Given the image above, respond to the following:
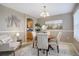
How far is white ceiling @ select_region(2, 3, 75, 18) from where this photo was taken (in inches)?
79.7

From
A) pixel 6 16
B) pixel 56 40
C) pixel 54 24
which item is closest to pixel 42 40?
pixel 56 40

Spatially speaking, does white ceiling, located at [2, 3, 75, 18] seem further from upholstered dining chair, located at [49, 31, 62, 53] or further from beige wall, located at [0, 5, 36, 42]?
upholstered dining chair, located at [49, 31, 62, 53]

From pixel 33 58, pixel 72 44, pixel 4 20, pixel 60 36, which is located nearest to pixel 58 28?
pixel 60 36

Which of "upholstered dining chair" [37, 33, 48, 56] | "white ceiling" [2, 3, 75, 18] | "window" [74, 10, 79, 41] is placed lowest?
"upholstered dining chair" [37, 33, 48, 56]

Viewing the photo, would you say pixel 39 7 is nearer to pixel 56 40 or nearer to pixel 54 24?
pixel 54 24

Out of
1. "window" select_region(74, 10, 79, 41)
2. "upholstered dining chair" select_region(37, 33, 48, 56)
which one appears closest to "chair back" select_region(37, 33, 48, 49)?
"upholstered dining chair" select_region(37, 33, 48, 56)

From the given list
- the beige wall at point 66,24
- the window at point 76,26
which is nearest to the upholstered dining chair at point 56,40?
the beige wall at point 66,24

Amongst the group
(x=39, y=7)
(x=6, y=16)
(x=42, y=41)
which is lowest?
(x=42, y=41)

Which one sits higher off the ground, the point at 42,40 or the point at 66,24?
the point at 66,24

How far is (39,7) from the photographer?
204 centimetres

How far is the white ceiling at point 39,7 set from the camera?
2.02 meters

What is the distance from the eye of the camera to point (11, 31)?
203 centimetres

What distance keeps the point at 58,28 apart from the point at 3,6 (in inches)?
43.2

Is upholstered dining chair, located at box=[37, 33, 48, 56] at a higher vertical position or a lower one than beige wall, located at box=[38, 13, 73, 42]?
lower
